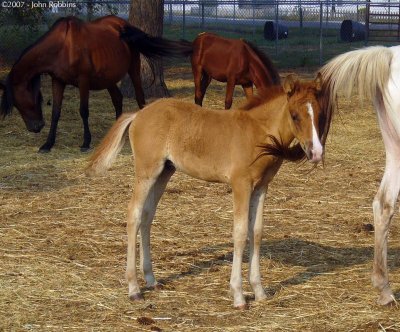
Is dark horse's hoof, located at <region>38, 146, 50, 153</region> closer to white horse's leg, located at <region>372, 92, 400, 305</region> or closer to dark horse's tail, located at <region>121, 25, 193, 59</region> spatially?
dark horse's tail, located at <region>121, 25, 193, 59</region>

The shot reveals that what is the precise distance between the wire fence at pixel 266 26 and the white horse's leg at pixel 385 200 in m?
14.6

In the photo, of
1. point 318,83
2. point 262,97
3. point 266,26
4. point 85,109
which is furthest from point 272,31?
point 318,83

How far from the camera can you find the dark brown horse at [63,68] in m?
11.3

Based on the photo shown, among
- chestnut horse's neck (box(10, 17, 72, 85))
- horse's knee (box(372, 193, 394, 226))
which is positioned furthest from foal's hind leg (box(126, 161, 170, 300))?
chestnut horse's neck (box(10, 17, 72, 85))

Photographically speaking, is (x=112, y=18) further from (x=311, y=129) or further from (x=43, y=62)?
(x=311, y=129)

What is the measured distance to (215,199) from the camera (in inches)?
338

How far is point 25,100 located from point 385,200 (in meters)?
6.89

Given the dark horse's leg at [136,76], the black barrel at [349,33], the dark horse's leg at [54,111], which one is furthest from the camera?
the black barrel at [349,33]

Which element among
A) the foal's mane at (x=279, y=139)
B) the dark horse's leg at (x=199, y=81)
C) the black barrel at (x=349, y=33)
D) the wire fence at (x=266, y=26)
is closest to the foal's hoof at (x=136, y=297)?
the foal's mane at (x=279, y=139)

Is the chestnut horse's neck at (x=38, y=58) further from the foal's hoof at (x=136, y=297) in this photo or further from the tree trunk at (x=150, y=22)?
the foal's hoof at (x=136, y=297)

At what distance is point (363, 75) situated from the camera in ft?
18.2

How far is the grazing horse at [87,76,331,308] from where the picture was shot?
545cm

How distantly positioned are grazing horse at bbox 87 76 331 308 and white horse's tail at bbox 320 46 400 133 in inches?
8.6

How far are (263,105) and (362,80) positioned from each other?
2.13ft
